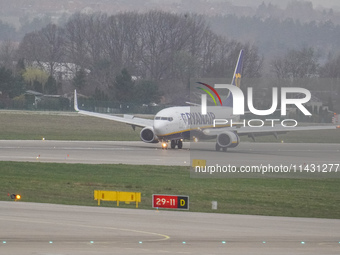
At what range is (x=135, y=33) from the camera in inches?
6422

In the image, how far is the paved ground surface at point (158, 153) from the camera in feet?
172

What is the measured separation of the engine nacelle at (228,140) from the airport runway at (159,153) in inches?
30.4

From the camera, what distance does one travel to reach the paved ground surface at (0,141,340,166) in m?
52.5

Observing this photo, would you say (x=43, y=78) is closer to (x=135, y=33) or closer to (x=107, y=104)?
(x=135, y=33)

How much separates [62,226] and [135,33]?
14081 cm

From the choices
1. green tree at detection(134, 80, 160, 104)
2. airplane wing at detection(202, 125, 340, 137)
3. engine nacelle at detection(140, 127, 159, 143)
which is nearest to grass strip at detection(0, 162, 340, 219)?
airplane wing at detection(202, 125, 340, 137)

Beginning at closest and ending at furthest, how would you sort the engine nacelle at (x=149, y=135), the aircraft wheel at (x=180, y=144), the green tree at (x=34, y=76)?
the engine nacelle at (x=149, y=135) < the aircraft wheel at (x=180, y=144) < the green tree at (x=34, y=76)

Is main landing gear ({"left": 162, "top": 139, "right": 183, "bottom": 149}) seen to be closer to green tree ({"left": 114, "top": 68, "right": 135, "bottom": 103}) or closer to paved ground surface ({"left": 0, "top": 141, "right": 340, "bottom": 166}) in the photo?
paved ground surface ({"left": 0, "top": 141, "right": 340, "bottom": 166})

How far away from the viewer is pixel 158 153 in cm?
6009

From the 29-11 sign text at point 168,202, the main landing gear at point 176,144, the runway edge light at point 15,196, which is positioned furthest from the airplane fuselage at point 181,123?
the 29-11 sign text at point 168,202

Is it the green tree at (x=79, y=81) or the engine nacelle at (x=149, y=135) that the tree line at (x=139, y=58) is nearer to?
the green tree at (x=79, y=81)

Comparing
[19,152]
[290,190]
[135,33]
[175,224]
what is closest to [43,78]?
[135,33]

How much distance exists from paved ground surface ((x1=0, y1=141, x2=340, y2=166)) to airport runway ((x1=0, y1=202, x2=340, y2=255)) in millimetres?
22920

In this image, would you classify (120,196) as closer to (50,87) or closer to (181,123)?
(181,123)
